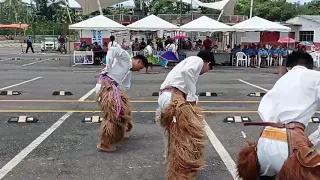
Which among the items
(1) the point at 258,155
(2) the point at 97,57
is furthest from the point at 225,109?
(2) the point at 97,57

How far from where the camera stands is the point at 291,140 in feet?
11.9

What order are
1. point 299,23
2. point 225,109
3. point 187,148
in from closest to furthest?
1. point 187,148
2. point 225,109
3. point 299,23

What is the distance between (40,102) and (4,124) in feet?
9.10

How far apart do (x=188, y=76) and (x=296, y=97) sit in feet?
7.21

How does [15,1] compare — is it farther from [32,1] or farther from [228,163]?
[228,163]

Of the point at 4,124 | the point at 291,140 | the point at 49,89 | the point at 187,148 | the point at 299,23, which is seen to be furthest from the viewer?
the point at 299,23

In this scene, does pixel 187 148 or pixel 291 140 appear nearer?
pixel 291 140

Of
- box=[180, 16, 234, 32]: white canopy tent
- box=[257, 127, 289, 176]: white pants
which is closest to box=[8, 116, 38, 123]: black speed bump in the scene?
box=[257, 127, 289, 176]: white pants

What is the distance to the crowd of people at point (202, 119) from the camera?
3.63m

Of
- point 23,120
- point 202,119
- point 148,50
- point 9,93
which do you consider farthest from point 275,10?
point 202,119

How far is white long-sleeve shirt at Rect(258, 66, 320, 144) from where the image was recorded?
12.1ft

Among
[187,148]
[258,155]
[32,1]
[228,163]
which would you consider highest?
[32,1]

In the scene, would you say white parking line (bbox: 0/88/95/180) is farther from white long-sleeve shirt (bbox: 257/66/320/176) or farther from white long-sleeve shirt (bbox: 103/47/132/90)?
white long-sleeve shirt (bbox: 257/66/320/176)

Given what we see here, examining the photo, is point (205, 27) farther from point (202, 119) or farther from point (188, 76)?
point (202, 119)
